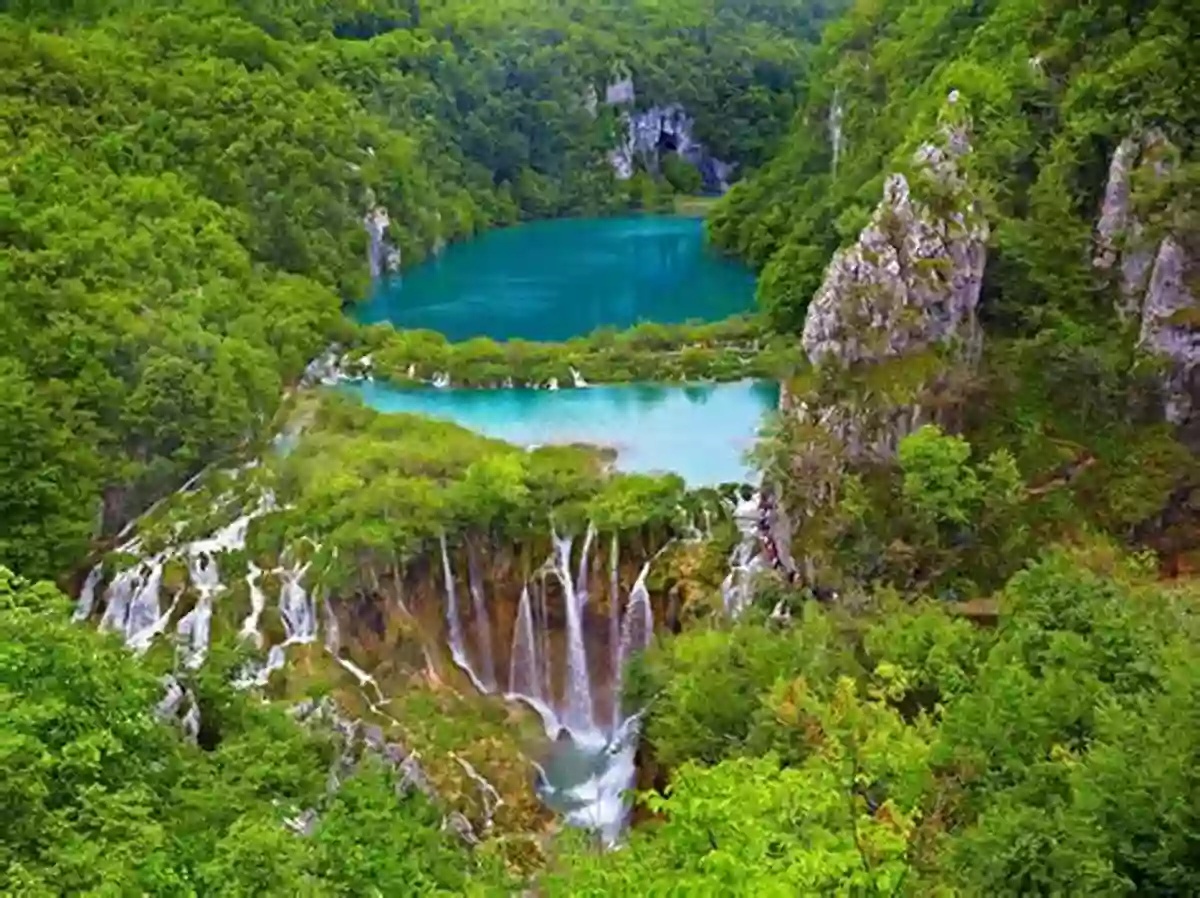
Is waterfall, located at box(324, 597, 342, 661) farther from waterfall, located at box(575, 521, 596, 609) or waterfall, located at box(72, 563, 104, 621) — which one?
waterfall, located at box(72, 563, 104, 621)

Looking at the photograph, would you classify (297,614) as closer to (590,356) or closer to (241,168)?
(590,356)

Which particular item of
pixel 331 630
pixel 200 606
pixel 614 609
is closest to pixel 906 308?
pixel 614 609

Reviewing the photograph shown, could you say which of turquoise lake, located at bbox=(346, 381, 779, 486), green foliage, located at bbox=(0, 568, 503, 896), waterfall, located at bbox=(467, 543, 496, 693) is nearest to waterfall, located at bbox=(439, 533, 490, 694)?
waterfall, located at bbox=(467, 543, 496, 693)

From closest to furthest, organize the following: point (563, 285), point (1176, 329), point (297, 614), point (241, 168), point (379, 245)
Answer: point (1176, 329)
point (297, 614)
point (241, 168)
point (563, 285)
point (379, 245)

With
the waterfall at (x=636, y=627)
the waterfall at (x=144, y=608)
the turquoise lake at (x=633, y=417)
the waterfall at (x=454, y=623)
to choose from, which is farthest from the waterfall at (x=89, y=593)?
the waterfall at (x=636, y=627)

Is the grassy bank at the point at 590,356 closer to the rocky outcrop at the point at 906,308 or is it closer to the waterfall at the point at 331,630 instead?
the rocky outcrop at the point at 906,308

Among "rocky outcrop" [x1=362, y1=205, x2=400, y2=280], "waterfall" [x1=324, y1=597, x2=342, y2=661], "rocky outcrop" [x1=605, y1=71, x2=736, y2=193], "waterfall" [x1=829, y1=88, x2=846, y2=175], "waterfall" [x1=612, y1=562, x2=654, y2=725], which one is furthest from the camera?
"rocky outcrop" [x1=605, y1=71, x2=736, y2=193]
